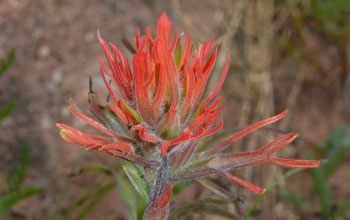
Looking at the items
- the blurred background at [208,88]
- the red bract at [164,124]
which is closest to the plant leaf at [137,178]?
the red bract at [164,124]

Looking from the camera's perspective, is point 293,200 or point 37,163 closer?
point 37,163

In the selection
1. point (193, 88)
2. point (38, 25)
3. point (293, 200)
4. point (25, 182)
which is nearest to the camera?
point (193, 88)

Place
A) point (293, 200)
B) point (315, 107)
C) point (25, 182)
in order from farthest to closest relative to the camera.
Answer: point (315, 107) → point (293, 200) → point (25, 182)

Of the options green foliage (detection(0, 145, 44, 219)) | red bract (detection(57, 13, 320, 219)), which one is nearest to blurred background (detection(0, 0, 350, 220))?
green foliage (detection(0, 145, 44, 219))

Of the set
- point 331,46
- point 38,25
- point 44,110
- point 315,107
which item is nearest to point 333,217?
point 315,107

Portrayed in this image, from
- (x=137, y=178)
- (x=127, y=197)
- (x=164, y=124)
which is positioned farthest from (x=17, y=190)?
(x=164, y=124)

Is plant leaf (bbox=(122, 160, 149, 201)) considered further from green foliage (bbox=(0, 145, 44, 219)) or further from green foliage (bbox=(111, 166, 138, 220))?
green foliage (bbox=(0, 145, 44, 219))

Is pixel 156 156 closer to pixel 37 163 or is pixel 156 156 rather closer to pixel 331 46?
pixel 37 163

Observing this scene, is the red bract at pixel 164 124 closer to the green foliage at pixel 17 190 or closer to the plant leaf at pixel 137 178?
the plant leaf at pixel 137 178
